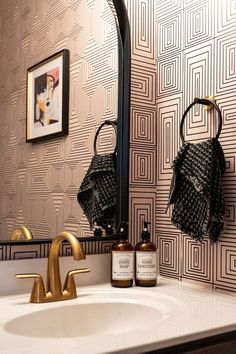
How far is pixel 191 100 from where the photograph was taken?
143 centimetres

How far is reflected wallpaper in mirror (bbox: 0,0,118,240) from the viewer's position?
1.20 metres

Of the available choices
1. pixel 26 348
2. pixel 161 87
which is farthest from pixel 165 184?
pixel 26 348

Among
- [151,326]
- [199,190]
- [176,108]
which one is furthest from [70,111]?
[151,326]

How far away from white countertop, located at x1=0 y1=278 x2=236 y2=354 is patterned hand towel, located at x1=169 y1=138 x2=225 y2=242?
0.19 meters

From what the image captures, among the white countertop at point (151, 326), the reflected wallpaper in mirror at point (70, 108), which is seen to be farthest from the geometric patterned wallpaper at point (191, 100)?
the reflected wallpaper in mirror at point (70, 108)

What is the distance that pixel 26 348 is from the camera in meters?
0.77

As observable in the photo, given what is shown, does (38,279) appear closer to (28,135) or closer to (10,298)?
(10,298)

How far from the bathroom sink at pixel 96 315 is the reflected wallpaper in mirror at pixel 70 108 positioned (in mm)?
249

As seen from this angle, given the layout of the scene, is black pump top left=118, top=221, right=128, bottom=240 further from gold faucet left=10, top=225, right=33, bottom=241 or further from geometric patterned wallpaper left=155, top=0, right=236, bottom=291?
gold faucet left=10, top=225, right=33, bottom=241

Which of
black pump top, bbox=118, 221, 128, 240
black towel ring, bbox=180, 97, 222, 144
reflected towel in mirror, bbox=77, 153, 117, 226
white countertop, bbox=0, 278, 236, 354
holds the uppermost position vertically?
black towel ring, bbox=180, 97, 222, 144

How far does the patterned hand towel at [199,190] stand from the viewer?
1.24 m

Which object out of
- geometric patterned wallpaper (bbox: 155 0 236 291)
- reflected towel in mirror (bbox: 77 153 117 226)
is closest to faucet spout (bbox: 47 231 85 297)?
reflected towel in mirror (bbox: 77 153 117 226)

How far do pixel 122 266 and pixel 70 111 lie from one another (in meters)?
0.54

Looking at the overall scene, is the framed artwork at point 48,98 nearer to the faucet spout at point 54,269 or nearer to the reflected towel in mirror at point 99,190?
the reflected towel in mirror at point 99,190
